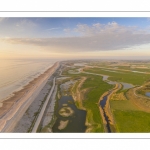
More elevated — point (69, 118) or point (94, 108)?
point (94, 108)

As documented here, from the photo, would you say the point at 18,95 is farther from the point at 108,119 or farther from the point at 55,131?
the point at 108,119

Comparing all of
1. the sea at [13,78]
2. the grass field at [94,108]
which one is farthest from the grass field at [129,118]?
the sea at [13,78]

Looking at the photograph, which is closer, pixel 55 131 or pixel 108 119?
pixel 55 131

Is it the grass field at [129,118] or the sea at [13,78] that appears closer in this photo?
the grass field at [129,118]

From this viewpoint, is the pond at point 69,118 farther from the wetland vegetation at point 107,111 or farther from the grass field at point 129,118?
the grass field at point 129,118

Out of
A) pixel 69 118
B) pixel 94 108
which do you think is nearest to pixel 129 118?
pixel 94 108

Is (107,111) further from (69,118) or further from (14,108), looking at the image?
(14,108)

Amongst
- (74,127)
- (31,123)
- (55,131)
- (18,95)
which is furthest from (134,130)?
(18,95)

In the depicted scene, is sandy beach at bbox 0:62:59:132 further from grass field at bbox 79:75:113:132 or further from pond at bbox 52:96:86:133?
grass field at bbox 79:75:113:132
